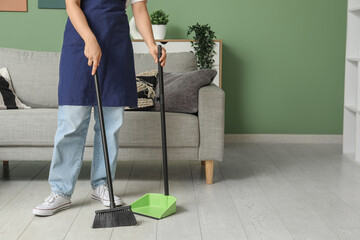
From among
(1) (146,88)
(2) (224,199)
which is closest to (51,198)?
(2) (224,199)

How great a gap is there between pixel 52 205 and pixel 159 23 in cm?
218

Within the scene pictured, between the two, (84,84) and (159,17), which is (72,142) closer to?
(84,84)

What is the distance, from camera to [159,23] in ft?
13.1

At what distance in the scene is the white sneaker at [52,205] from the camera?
7.07ft

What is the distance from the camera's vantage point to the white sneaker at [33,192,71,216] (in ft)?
7.07

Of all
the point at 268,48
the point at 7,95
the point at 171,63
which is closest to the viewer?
the point at 7,95

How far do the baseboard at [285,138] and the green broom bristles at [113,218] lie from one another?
237 cm

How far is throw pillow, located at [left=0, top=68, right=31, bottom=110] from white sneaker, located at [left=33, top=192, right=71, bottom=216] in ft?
3.13

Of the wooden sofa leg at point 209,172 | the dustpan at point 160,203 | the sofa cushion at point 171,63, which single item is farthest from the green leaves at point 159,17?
the dustpan at point 160,203

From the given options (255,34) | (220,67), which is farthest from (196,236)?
(255,34)

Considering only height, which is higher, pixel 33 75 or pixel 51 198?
pixel 33 75

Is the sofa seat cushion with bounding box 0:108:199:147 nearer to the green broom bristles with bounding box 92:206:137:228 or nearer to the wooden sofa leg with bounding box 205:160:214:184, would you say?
the wooden sofa leg with bounding box 205:160:214:184

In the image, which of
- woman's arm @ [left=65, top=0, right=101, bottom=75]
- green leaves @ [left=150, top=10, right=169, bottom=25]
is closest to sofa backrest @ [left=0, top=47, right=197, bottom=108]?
green leaves @ [left=150, top=10, right=169, bottom=25]

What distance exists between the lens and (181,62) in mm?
3344
